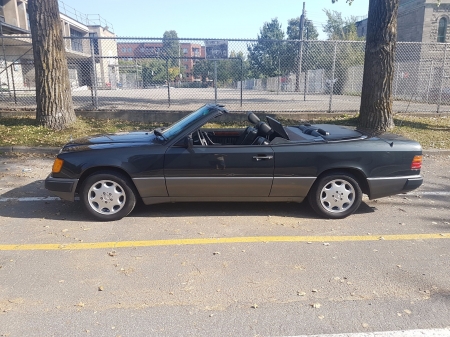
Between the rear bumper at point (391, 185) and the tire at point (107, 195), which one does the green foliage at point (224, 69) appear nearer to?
the rear bumper at point (391, 185)

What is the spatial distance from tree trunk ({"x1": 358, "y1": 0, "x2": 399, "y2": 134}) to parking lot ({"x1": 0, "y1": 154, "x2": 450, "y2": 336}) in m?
4.72

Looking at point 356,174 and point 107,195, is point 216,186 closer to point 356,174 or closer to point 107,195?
point 107,195

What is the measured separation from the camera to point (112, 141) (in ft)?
16.0

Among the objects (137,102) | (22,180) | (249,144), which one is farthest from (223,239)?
(137,102)

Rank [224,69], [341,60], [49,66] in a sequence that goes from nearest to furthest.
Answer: [49,66] < [224,69] < [341,60]

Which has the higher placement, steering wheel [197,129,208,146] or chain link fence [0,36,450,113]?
chain link fence [0,36,450,113]

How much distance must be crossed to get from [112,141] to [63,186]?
0.83 meters

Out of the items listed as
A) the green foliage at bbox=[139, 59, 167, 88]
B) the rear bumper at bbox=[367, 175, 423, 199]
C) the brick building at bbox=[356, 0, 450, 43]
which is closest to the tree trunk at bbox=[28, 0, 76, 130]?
the green foliage at bbox=[139, 59, 167, 88]

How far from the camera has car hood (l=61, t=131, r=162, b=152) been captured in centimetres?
467

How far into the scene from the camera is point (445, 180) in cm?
675

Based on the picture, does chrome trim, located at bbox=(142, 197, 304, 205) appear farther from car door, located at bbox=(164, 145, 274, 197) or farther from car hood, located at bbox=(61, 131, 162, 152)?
car hood, located at bbox=(61, 131, 162, 152)

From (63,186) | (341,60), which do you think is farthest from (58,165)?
(341,60)

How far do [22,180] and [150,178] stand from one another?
10.3ft

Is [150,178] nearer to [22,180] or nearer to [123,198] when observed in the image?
[123,198]
